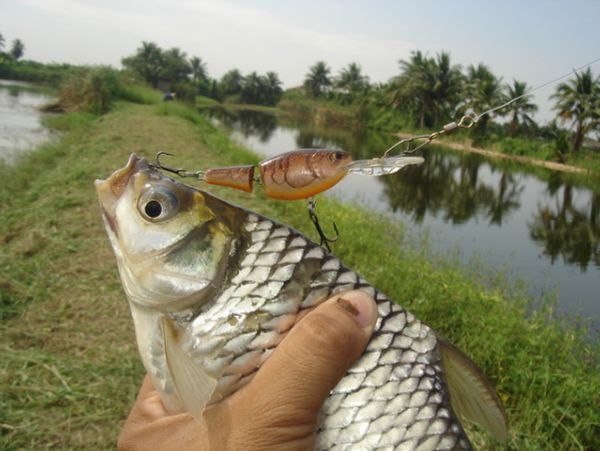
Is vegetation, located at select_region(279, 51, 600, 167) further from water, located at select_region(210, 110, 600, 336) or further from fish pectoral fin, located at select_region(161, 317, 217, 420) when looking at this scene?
fish pectoral fin, located at select_region(161, 317, 217, 420)

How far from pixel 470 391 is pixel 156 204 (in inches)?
50.4

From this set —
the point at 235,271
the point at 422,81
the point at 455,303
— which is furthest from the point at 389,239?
the point at 422,81

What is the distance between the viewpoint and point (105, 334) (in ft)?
15.5

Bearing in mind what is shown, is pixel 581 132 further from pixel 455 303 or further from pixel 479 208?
pixel 455 303

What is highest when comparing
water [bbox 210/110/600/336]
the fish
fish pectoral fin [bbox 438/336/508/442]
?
the fish

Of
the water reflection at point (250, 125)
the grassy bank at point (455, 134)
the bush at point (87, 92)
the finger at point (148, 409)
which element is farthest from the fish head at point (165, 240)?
the grassy bank at point (455, 134)

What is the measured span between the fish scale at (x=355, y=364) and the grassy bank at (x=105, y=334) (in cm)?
255

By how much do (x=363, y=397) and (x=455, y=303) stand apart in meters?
4.74

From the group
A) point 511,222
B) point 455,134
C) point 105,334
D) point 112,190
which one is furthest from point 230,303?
point 455,134

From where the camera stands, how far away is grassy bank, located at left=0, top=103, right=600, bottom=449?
3668 millimetres

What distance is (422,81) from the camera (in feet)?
190

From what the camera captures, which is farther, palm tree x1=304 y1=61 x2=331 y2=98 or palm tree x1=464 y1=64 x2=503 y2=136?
palm tree x1=304 y1=61 x2=331 y2=98

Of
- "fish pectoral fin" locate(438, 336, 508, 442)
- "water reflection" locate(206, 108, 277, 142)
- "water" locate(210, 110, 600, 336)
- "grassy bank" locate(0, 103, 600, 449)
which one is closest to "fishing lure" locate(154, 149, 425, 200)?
"fish pectoral fin" locate(438, 336, 508, 442)

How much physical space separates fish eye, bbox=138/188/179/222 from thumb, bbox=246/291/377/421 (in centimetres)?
55
